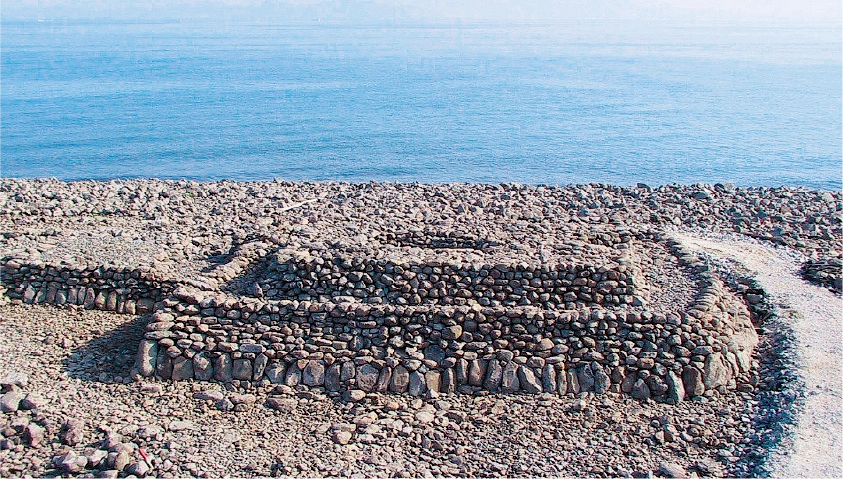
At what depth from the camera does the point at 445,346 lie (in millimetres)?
14852

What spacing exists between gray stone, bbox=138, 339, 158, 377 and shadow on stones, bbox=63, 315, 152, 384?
31 cm

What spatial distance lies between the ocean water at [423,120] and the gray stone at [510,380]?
35516 millimetres

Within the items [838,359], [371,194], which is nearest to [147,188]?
[371,194]

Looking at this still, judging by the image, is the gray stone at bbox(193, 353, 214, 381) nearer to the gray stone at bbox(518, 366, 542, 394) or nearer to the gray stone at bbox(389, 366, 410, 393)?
the gray stone at bbox(389, 366, 410, 393)

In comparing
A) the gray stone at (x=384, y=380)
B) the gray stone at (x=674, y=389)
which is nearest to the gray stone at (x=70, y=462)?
the gray stone at (x=384, y=380)

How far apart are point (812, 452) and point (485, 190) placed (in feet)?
70.7

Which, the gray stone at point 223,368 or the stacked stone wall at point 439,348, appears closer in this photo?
the stacked stone wall at point 439,348

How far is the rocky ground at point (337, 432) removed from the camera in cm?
1251

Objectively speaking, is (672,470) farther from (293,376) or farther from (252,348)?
(252,348)

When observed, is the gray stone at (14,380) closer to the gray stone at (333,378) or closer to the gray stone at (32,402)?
the gray stone at (32,402)

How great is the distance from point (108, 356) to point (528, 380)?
26.6 ft

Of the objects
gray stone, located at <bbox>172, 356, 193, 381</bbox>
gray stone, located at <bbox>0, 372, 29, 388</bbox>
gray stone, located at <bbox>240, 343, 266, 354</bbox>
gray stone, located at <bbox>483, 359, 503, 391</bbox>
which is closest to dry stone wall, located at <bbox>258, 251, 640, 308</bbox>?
gray stone, located at <bbox>483, 359, 503, 391</bbox>

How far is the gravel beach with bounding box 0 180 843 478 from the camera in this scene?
1287 centimetres

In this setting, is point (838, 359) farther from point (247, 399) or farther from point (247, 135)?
point (247, 135)
